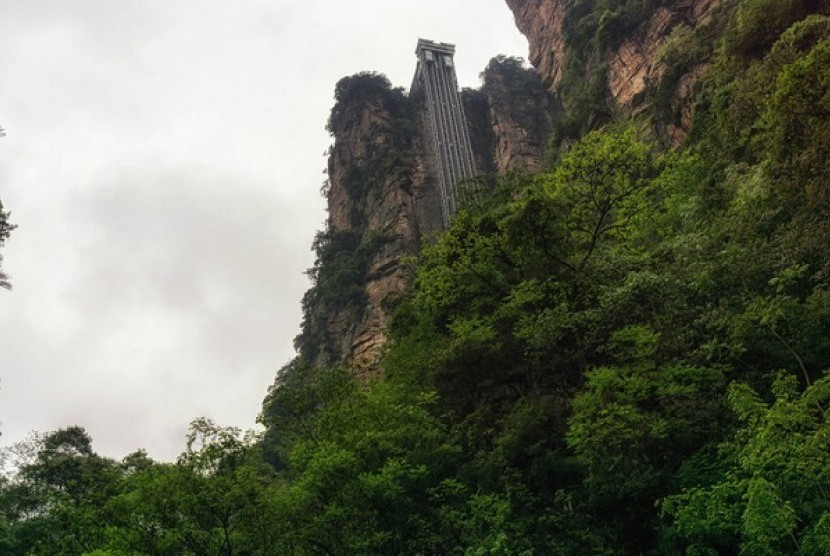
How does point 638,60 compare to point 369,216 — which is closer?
point 638,60

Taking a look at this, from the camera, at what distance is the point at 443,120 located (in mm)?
57625

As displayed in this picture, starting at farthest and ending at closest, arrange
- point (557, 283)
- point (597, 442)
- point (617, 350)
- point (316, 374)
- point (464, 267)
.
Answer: point (316, 374), point (464, 267), point (557, 283), point (617, 350), point (597, 442)

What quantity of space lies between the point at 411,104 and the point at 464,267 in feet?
148

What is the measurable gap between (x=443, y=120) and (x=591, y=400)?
159 ft

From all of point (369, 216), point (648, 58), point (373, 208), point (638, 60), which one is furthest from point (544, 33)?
point (369, 216)

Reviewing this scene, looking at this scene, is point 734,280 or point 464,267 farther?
point 464,267

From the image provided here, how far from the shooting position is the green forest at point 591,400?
10.4 metres

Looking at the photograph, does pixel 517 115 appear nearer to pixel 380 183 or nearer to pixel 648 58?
pixel 380 183

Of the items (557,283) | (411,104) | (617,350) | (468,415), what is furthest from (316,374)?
(411,104)

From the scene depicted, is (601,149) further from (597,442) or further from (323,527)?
(323,527)

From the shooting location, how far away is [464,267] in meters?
18.1

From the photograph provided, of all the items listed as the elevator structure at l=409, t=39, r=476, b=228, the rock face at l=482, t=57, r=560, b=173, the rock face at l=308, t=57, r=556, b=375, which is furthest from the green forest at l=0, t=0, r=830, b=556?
the rock face at l=482, t=57, r=560, b=173

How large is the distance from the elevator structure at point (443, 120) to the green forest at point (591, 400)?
103 ft

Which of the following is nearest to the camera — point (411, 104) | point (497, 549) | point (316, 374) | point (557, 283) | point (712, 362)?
point (497, 549)
